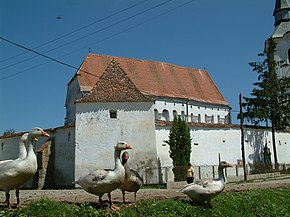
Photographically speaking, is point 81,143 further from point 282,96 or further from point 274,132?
point 282,96

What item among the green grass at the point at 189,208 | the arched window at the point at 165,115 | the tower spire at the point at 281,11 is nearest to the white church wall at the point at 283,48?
the tower spire at the point at 281,11

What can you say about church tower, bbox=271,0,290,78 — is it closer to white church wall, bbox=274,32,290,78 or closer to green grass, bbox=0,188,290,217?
white church wall, bbox=274,32,290,78

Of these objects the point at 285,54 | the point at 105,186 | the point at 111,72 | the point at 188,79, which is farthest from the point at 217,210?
the point at 285,54

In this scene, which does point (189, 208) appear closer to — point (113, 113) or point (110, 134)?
point (110, 134)

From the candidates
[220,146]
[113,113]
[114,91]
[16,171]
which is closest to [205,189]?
[16,171]

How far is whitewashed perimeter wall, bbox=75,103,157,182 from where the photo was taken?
24156 millimetres

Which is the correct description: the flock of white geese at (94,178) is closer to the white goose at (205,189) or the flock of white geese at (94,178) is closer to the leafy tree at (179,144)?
the white goose at (205,189)

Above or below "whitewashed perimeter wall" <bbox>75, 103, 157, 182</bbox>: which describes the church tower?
above

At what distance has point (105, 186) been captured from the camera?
782 cm

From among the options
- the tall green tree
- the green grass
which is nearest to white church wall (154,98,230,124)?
the tall green tree

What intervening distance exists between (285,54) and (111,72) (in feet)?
106

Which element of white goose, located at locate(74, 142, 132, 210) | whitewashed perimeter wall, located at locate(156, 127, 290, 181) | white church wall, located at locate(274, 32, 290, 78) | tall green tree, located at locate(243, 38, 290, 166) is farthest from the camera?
white church wall, located at locate(274, 32, 290, 78)

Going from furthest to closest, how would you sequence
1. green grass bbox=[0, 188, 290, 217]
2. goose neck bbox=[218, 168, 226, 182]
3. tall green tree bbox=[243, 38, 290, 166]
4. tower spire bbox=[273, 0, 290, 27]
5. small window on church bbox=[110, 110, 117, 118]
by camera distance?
tower spire bbox=[273, 0, 290, 27]
tall green tree bbox=[243, 38, 290, 166]
small window on church bbox=[110, 110, 117, 118]
goose neck bbox=[218, 168, 226, 182]
green grass bbox=[0, 188, 290, 217]

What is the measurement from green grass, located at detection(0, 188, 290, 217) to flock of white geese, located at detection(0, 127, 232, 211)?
0.32 m
